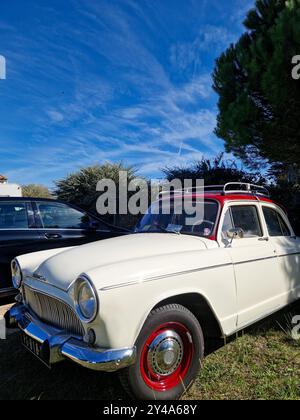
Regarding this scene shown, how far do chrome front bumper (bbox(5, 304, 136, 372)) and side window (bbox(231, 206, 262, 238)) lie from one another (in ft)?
6.04

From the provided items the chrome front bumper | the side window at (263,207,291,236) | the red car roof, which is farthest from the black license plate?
the side window at (263,207,291,236)

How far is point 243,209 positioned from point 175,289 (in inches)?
59.8

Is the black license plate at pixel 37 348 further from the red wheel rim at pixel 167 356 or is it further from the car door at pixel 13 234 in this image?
the car door at pixel 13 234

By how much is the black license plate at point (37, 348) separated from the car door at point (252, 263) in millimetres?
1767

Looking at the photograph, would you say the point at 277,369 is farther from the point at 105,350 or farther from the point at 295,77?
the point at 295,77

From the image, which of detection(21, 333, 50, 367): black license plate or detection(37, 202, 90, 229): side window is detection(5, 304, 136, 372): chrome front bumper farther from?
detection(37, 202, 90, 229): side window

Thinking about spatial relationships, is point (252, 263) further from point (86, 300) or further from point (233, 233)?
point (86, 300)

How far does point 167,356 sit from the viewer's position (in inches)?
92.4

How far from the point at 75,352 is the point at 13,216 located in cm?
319

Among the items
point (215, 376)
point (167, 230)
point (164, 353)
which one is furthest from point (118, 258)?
point (215, 376)

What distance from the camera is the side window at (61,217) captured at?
16.3 feet

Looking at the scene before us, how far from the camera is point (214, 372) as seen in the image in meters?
2.74

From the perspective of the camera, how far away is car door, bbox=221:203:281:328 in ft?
9.74
